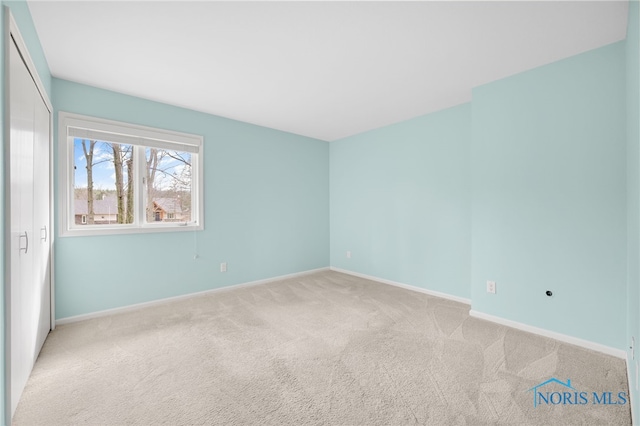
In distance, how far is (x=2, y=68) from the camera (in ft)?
4.09

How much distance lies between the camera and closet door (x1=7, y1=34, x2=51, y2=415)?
1410mm

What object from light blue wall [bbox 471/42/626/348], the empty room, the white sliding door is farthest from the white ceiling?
the white sliding door

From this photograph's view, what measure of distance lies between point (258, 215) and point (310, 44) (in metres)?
2.58

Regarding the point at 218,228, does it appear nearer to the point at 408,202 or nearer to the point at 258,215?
the point at 258,215

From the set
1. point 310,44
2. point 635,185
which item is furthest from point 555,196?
point 310,44

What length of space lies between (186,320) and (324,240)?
108 inches

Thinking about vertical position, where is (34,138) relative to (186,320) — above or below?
above

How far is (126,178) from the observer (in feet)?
10.2

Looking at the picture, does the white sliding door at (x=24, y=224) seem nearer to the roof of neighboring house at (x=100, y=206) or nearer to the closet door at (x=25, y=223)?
→ the closet door at (x=25, y=223)

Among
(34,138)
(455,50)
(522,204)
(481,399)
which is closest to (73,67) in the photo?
(34,138)

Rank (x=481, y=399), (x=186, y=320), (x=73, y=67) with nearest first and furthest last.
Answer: (x=481, y=399), (x=73, y=67), (x=186, y=320)

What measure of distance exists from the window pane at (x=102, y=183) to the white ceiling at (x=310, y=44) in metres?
0.66

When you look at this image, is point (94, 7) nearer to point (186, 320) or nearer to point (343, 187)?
point (186, 320)

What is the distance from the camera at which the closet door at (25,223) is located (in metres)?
1.41
